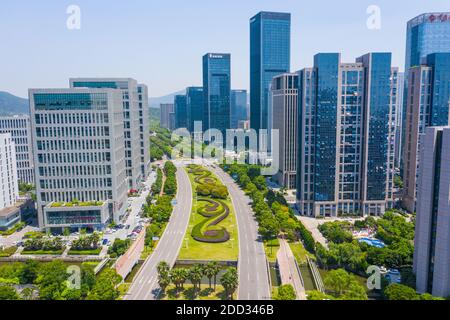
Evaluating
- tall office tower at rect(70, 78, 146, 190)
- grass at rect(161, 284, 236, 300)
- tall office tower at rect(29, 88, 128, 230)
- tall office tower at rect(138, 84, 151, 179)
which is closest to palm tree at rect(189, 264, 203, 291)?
grass at rect(161, 284, 236, 300)

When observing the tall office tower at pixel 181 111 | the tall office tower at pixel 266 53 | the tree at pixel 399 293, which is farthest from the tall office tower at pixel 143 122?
the tall office tower at pixel 181 111

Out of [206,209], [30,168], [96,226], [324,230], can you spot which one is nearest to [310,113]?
[324,230]

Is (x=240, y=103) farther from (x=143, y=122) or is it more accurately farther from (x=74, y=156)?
(x=74, y=156)

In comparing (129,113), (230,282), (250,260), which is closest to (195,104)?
(129,113)

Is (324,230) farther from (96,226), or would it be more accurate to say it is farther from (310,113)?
(96,226)

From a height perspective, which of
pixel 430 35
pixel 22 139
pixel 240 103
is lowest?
pixel 22 139

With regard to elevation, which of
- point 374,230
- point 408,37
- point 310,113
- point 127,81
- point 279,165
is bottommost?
point 374,230
